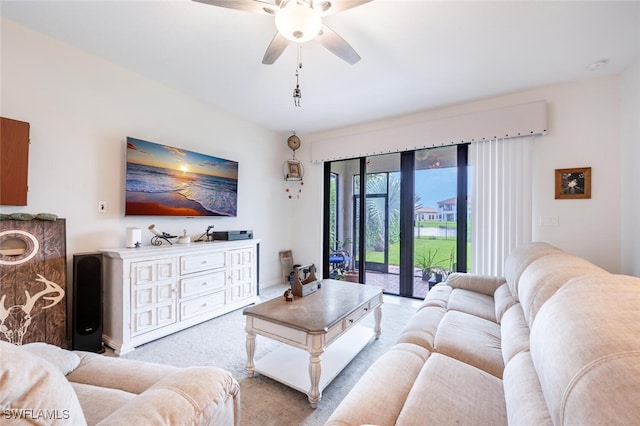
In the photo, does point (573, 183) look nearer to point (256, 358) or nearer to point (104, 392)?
point (256, 358)

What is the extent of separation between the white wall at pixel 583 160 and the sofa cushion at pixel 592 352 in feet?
8.02

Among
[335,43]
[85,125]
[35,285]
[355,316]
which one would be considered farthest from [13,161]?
[355,316]

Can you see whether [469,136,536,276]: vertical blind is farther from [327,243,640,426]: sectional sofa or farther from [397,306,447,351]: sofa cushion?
[397,306,447,351]: sofa cushion

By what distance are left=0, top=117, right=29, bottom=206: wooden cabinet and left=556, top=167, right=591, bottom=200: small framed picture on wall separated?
4815 mm

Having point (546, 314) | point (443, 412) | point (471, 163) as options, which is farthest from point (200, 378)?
point (471, 163)

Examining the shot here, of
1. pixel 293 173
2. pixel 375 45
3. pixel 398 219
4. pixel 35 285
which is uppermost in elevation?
pixel 375 45

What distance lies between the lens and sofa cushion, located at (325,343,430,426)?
888 mm

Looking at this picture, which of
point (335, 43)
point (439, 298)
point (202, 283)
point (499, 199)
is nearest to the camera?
point (335, 43)

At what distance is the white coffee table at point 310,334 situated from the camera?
5.26 feet

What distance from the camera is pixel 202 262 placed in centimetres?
284

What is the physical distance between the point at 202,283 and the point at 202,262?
0.74 feet

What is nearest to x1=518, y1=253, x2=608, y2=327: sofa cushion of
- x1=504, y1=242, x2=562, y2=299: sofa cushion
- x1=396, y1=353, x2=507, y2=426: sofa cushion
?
x1=504, y1=242, x2=562, y2=299: sofa cushion

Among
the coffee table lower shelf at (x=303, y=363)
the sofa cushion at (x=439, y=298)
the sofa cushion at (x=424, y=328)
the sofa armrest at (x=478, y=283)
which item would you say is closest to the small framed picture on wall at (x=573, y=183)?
the sofa armrest at (x=478, y=283)

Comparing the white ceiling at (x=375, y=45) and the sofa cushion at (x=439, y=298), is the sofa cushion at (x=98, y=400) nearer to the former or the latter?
the sofa cushion at (x=439, y=298)
